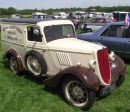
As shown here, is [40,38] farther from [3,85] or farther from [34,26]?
[3,85]

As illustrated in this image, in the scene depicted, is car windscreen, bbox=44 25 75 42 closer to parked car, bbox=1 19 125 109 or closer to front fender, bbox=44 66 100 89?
parked car, bbox=1 19 125 109

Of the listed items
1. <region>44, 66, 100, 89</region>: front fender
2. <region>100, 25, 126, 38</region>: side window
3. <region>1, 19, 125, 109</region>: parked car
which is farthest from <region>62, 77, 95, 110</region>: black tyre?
<region>100, 25, 126, 38</region>: side window

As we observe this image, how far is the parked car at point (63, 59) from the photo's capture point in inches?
246

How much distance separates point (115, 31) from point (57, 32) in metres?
3.38

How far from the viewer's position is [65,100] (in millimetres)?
6660

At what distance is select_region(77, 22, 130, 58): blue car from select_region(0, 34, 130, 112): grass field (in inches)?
80.8

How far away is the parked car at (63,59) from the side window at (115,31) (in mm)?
2581

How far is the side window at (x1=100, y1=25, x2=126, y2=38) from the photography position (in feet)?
33.3

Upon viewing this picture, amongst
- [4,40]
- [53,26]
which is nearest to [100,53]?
[53,26]

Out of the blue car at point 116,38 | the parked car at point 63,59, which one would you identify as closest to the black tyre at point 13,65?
the parked car at point 63,59

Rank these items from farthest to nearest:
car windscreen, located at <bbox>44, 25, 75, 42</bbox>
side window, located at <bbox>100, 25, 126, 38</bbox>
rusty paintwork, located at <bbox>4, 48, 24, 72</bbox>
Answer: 1. side window, located at <bbox>100, 25, 126, 38</bbox>
2. rusty paintwork, located at <bbox>4, 48, 24, 72</bbox>
3. car windscreen, located at <bbox>44, 25, 75, 42</bbox>

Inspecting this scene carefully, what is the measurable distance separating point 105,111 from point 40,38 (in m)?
2.59

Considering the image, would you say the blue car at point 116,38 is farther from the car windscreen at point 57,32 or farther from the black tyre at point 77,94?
the black tyre at point 77,94

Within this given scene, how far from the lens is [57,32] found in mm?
7680
